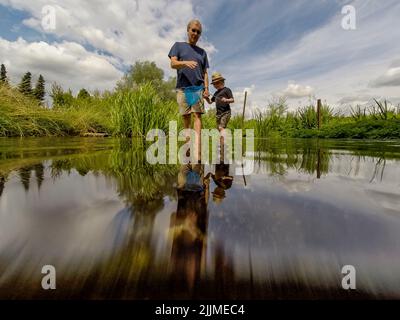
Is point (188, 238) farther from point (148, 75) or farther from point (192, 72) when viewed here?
point (148, 75)

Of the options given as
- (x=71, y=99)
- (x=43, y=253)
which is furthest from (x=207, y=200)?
(x=71, y=99)

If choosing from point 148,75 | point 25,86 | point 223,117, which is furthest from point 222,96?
point 148,75

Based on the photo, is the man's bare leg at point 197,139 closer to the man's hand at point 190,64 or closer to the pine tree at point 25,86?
the man's hand at point 190,64

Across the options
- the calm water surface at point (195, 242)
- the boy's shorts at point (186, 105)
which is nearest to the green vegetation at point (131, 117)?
the boy's shorts at point (186, 105)

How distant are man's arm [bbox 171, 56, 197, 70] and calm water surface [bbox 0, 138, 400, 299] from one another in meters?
1.82

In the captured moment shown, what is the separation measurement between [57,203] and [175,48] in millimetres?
2336

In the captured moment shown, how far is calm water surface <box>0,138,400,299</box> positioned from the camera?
47 centimetres

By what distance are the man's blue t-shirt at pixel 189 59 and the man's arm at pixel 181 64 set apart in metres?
0.09

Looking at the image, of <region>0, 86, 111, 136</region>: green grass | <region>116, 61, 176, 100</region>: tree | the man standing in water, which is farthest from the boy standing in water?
<region>116, 61, 176, 100</region>: tree

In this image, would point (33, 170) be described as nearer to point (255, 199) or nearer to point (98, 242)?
point (98, 242)

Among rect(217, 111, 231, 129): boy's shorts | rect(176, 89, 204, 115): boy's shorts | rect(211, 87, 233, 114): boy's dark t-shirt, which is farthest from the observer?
rect(217, 111, 231, 129): boy's shorts

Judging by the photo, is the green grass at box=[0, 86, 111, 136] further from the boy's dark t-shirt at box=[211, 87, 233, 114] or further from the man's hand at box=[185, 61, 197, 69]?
the man's hand at box=[185, 61, 197, 69]

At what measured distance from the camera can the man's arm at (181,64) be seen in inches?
104
